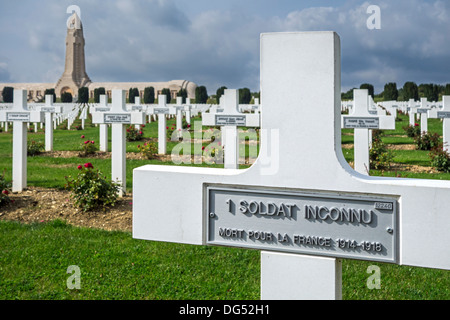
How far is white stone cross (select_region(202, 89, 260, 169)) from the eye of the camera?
29.1 feet

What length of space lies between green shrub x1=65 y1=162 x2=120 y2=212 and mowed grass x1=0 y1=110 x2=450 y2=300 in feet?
3.16

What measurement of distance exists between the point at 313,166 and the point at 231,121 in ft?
23.0

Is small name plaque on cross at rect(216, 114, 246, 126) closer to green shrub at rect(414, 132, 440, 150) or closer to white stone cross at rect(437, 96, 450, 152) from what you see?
white stone cross at rect(437, 96, 450, 152)

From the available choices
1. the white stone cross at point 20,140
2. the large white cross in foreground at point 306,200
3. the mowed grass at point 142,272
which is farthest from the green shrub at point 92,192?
the large white cross in foreground at point 306,200

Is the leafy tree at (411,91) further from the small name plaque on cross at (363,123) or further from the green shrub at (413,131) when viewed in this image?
the small name plaque on cross at (363,123)

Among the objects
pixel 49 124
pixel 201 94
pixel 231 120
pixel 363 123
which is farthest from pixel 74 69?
pixel 363 123

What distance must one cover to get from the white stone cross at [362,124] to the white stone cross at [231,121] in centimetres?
180

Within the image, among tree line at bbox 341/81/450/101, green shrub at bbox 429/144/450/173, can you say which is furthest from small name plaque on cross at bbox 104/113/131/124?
tree line at bbox 341/81/450/101

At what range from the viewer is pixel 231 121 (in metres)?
9.21

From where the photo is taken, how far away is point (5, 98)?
5741cm

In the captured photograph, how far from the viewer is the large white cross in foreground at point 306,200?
215 cm

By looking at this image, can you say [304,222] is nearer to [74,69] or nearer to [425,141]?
[425,141]
